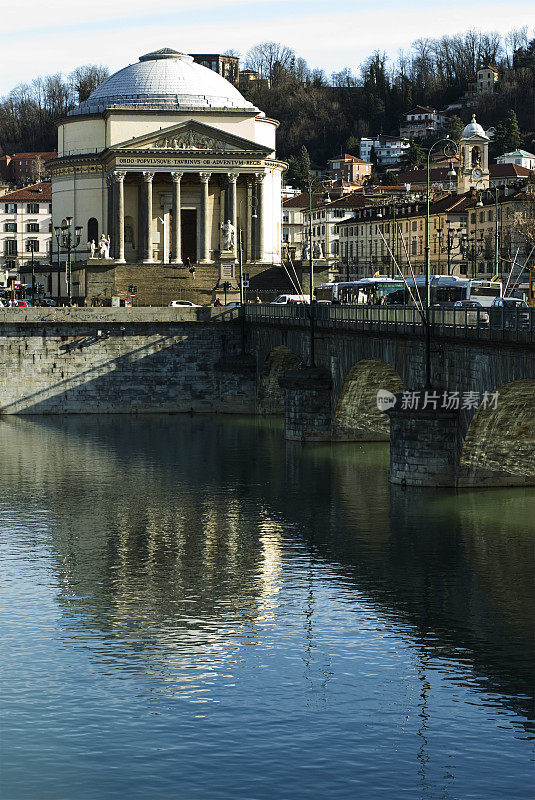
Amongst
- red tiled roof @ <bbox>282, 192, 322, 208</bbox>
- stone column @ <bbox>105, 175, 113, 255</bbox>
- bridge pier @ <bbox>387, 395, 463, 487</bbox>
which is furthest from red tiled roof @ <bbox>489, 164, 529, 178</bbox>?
bridge pier @ <bbox>387, 395, 463, 487</bbox>

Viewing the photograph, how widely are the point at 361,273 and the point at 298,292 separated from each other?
75.0m

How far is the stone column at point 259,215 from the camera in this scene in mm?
115156

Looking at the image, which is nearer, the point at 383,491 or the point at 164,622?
the point at 164,622

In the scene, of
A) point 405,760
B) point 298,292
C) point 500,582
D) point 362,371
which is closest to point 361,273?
point 298,292

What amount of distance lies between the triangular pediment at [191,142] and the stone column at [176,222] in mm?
2246

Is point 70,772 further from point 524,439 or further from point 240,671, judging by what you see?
point 524,439

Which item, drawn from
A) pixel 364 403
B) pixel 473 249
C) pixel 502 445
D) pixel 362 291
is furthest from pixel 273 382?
pixel 473 249

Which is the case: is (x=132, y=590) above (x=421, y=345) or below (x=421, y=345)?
below

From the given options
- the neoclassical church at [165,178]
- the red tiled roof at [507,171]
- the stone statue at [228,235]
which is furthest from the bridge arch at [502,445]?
the red tiled roof at [507,171]

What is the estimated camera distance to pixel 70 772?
84.5 ft

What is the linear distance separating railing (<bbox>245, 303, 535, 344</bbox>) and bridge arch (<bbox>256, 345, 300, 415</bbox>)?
3.51m

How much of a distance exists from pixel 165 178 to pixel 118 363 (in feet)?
118

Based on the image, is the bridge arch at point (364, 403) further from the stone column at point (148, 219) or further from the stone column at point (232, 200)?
the stone column at point (148, 219)

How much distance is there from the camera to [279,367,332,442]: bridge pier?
66.9 meters
